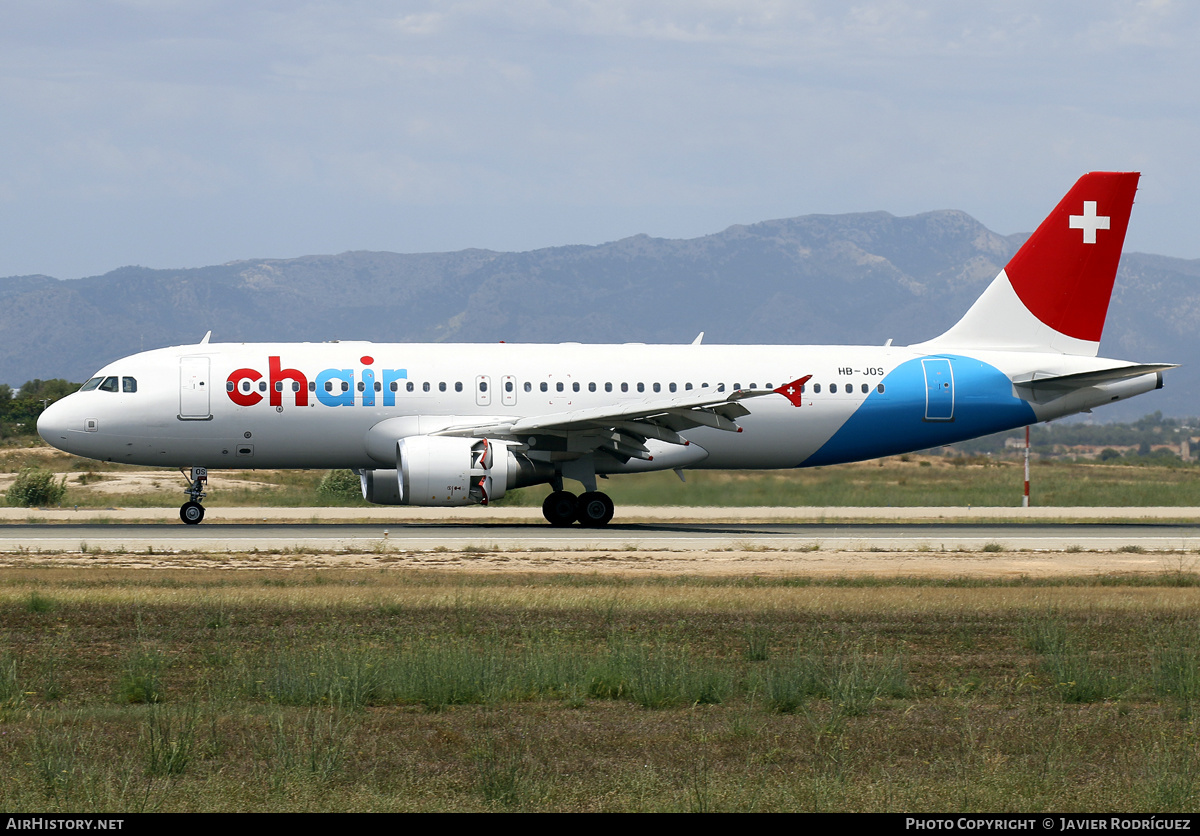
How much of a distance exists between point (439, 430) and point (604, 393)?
4.01 m

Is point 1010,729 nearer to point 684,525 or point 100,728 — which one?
point 100,728

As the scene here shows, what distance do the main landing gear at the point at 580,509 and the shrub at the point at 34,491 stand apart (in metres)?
19.4

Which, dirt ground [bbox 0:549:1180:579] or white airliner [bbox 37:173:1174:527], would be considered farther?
white airliner [bbox 37:173:1174:527]

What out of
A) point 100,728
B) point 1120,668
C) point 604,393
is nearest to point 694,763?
point 100,728

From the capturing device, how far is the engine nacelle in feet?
92.3

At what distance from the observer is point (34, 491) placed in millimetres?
42156

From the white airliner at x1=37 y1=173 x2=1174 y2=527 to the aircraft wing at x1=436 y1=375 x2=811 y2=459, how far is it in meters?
0.05

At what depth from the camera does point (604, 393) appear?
31.7 metres

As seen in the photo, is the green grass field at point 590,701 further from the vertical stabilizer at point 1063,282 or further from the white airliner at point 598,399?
the vertical stabilizer at point 1063,282

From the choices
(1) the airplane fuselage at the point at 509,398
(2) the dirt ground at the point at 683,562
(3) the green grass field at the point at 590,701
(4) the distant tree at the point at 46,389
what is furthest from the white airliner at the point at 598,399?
(4) the distant tree at the point at 46,389

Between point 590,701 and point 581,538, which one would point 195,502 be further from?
point 590,701

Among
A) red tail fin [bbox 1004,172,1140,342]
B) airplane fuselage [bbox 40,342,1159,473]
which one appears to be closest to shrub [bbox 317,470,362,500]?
airplane fuselage [bbox 40,342,1159,473]

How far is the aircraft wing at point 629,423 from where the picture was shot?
2856 cm

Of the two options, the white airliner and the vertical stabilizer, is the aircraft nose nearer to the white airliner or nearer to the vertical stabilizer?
the white airliner
